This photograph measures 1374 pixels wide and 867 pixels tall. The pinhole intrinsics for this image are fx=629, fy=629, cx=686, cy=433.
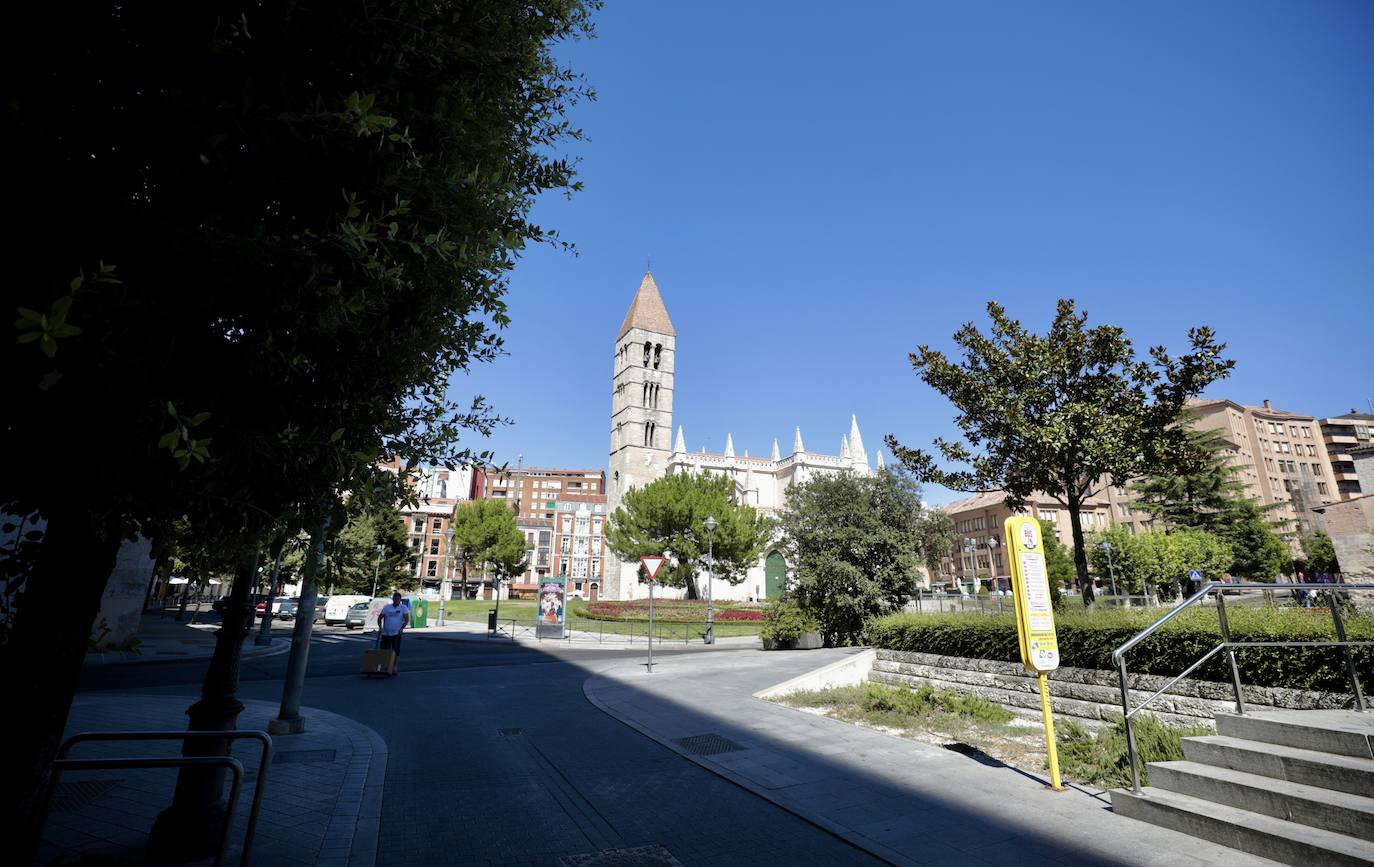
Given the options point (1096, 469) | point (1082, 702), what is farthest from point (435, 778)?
point (1096, 469)

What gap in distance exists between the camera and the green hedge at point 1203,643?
249 inches

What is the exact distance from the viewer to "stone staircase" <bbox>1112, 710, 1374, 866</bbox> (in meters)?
4.30

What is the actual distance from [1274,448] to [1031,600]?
95.6 metres

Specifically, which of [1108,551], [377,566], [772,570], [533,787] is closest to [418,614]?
[377,566]

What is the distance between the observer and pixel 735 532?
53.1 m

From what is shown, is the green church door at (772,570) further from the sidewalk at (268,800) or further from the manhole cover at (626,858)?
the manhole cover at (626,858)

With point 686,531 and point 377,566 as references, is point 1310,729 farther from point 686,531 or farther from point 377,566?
point 377,566

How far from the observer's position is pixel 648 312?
81500mm

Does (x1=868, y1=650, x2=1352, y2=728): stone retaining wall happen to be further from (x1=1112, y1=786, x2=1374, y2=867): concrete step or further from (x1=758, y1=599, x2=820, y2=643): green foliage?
(x1=758, y1=599, x2=820, y2=643): green foliage

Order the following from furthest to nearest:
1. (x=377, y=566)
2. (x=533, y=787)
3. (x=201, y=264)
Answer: (x=377, y=566), (x=533, y=787), (x=201, y=264)

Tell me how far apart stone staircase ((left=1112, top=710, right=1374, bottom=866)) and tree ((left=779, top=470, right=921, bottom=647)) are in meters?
17.3

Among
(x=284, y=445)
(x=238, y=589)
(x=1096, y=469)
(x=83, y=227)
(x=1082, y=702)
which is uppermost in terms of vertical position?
(x=1096, y=469)

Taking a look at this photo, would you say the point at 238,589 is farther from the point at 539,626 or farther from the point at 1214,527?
the point at 1214,527

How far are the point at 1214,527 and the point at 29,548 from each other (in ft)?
182
